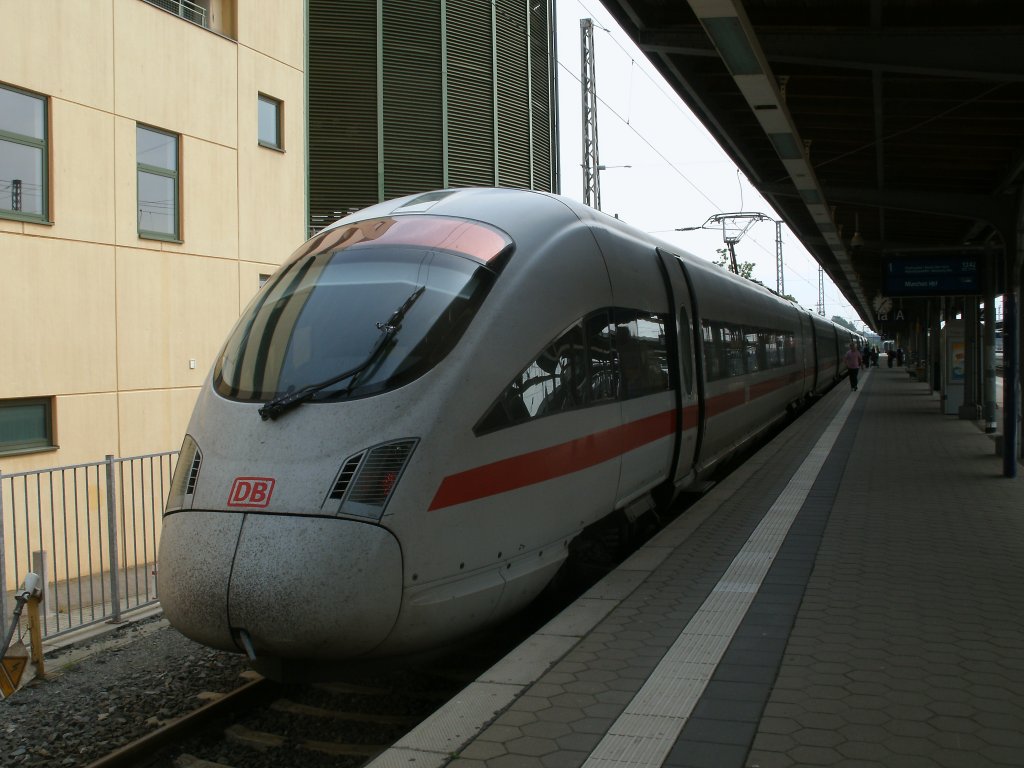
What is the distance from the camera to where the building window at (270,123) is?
1614 centimetres

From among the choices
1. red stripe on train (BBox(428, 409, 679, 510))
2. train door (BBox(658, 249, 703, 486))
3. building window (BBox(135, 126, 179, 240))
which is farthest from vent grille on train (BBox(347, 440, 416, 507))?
building window (BBox(135, 126, 179, 240))

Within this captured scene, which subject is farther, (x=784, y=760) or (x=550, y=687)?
(x=550, y=687)

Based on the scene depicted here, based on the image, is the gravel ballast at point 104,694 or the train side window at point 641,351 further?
the train side window at point 641,351

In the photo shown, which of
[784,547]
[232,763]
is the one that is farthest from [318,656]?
[784,547]

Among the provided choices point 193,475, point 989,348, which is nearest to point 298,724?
point 193,475

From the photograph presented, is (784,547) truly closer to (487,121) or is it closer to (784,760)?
(784,760)

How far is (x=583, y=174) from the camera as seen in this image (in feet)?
61.0

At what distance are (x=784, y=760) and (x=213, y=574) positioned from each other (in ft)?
8.70

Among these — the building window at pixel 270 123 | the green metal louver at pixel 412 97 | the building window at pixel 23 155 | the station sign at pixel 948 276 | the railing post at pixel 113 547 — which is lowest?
the railing post at pixel 113 547

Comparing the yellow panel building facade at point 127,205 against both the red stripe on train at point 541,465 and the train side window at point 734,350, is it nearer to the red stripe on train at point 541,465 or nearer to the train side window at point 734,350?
the train side window at point 734,350

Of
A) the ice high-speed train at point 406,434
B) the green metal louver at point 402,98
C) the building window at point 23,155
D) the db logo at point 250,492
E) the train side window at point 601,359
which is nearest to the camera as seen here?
the ice high-speed train at point 406,434

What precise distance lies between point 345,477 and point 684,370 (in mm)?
5165

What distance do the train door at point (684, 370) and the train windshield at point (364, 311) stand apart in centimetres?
359

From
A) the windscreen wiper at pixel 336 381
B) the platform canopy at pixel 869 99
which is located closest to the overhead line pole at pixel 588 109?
the platform canopy at pixel 869 99
